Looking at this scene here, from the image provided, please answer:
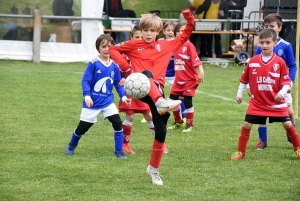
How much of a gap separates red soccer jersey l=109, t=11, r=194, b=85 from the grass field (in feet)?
3.59

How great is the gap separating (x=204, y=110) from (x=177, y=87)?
2.09 meters

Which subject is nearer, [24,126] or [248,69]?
[248,69]

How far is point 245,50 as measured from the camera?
23266mm

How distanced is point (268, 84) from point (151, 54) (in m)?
1.49

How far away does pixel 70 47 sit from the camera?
69.1 ft

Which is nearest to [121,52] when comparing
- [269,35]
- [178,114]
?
[269,35]

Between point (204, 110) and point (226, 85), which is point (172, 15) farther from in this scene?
point (204, 110)

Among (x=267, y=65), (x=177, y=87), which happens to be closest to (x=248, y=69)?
(x=267, y=65)

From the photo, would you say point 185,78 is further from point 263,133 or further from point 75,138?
point 75,138

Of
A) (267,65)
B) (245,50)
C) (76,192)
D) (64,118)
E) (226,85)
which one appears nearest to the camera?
(76,192)

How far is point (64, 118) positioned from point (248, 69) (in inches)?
163

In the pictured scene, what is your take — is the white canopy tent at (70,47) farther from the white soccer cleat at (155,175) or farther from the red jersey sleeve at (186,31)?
the white soccer cleat at (155,175)

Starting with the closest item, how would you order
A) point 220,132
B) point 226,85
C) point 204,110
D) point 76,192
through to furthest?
1. point 76,192
2. point 220,132
3. point 204,110
4. point 226,85

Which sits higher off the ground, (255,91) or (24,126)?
(255,91)
